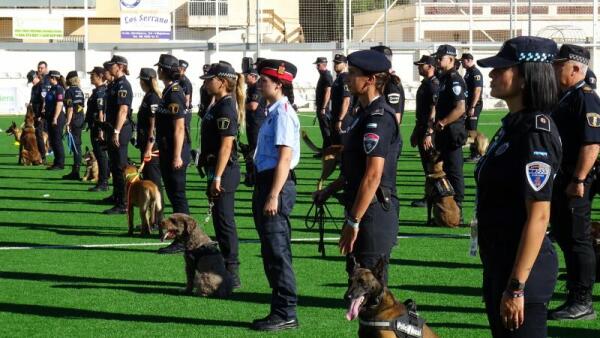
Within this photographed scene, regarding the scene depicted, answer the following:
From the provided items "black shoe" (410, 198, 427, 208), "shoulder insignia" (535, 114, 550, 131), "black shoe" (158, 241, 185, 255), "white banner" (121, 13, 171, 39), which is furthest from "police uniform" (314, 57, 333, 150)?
"white banner" (121, 13, 171, 39)

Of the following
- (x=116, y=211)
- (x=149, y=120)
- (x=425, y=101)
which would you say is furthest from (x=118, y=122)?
(x=425, y=101)

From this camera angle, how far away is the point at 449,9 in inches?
2260

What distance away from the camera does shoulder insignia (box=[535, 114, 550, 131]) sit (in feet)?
14.2

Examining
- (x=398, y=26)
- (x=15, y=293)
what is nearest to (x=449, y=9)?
(x=398, y=26)

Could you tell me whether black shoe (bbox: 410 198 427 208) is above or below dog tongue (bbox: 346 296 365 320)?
below

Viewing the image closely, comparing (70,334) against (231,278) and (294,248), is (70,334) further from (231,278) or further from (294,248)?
(294,248)

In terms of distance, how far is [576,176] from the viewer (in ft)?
24.5

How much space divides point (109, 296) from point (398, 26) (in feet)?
163

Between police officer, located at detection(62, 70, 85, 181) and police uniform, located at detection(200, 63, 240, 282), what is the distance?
35.2 feet

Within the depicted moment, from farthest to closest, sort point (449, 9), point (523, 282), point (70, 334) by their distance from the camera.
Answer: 1. point (449, 9)
2. point (70, 334)
3. point (523, 282)

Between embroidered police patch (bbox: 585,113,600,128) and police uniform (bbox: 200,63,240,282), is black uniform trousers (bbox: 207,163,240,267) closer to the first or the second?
police uniform (bbox: 200,63,240,282)

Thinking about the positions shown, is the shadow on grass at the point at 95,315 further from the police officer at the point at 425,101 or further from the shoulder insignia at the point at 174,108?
the police officer at the point at 425,101

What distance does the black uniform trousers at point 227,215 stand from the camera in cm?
897

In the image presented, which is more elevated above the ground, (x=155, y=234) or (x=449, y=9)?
(x=449, y=9)
